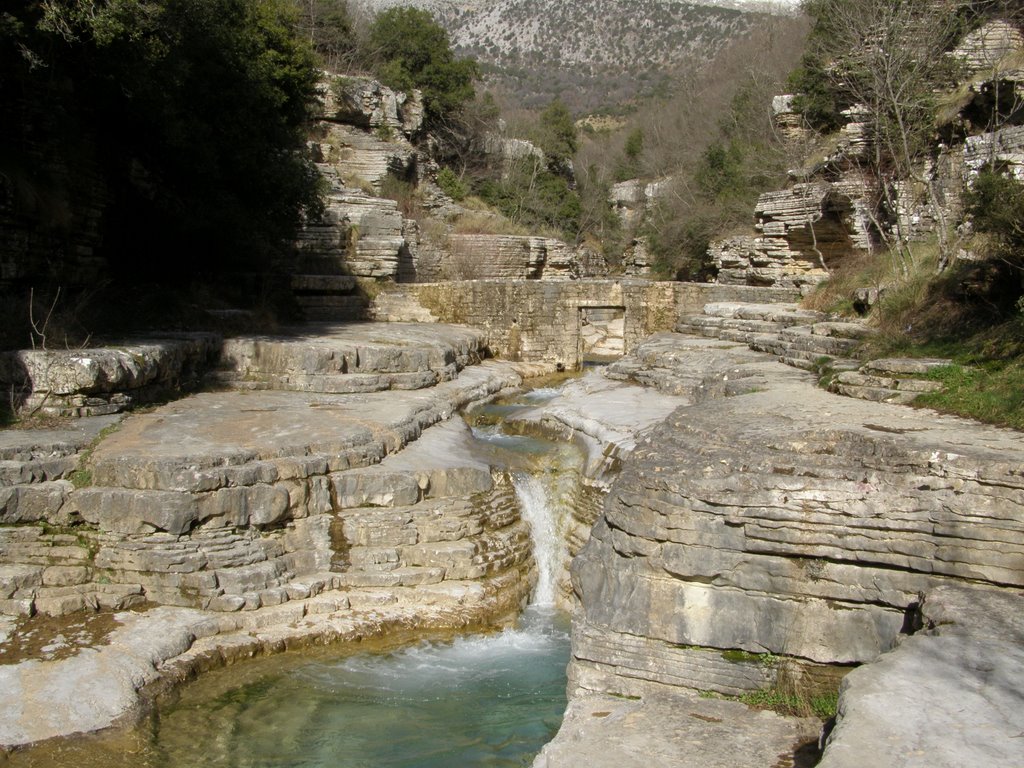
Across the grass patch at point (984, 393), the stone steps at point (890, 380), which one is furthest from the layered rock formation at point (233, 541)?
the grass patch at point (984, 393)

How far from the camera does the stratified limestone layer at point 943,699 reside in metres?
3.55

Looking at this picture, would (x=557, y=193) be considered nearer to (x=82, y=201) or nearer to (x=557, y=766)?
(x=82, y=201)

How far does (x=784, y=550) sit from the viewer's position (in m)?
5.66

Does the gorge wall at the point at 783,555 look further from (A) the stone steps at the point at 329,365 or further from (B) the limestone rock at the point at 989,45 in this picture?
(B) the limestone rock at the point at 989,45

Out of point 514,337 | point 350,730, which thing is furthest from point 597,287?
point 350,730

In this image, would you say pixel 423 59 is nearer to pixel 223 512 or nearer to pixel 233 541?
pixel 223 512

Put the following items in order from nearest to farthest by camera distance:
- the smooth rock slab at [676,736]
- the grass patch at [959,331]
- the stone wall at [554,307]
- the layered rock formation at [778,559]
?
the smooth rock slab at [676,736]
the layered rock formation at [778,559]
the grass patch at [959,331]
the stone wall at [554,307]

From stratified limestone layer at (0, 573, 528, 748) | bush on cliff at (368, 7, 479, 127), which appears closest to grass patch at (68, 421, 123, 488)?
stratified limestone layer at (0, 573, 528, 748)

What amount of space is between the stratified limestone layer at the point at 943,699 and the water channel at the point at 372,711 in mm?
2675

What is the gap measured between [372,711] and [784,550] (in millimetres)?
3131

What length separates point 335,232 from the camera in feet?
60.7

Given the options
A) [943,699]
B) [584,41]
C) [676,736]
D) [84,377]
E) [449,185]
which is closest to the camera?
[943,699]

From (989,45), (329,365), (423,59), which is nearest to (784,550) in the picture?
(329,365)

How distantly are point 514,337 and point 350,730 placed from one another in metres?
11.4
